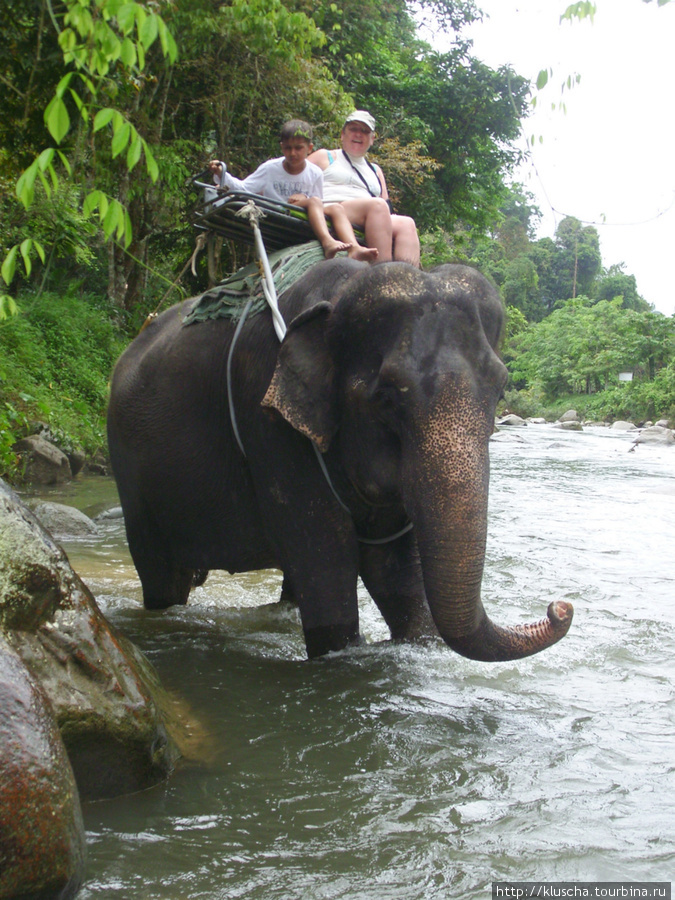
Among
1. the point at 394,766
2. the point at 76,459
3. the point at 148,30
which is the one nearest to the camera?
the point at 148,30

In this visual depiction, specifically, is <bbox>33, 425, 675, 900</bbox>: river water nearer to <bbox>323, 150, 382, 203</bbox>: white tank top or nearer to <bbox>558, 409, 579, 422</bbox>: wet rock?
<bbox>323, 150, 382, 203</bbox>: white tank top

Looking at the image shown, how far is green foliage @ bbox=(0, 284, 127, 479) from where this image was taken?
1069 cm

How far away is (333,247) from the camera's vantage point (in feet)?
13.4

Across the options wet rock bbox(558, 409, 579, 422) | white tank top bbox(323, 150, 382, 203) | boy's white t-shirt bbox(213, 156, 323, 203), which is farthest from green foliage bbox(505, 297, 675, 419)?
boy's white t-shirt bbox(213, 156, 323, 203)

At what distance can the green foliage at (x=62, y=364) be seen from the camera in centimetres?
1069

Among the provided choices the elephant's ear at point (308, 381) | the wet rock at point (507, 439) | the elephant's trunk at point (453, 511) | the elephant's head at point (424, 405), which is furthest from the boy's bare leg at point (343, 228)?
the wet rock at point (507, 439)

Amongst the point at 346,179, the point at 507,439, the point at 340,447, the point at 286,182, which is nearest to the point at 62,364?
the point at 286,182

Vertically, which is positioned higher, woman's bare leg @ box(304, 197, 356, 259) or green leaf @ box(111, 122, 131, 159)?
woman's bare leg @ box(304, 197, 356, 259)

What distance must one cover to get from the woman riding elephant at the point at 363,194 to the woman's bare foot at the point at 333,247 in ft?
0.78

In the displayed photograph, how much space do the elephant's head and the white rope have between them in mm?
217

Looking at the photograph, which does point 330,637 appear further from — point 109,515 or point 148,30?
point 109,515

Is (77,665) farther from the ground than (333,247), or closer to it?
closer to it

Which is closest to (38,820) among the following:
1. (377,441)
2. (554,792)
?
(554,792)

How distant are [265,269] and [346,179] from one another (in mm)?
1491
